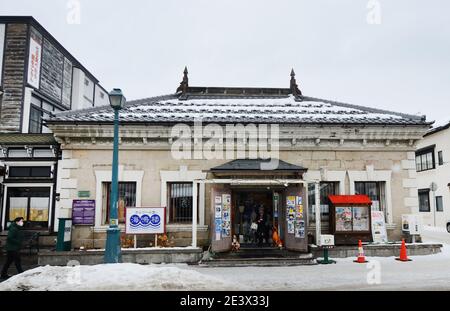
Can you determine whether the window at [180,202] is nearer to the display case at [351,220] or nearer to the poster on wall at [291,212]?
the poster on wall at [291,212]

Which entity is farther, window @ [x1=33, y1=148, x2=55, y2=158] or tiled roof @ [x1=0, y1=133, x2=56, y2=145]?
window @ [x1=33, y1=148, x2=55, y2=158]

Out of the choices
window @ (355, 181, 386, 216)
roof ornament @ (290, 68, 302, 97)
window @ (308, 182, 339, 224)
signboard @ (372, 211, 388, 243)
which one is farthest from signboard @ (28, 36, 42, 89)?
signboard @ (372, 211, 388, 243)

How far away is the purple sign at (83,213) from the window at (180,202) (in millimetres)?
3083

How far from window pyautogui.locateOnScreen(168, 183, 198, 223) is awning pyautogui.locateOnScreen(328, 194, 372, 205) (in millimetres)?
5765

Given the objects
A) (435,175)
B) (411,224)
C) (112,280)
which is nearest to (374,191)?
(411,224)

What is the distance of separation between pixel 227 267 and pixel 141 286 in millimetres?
4049

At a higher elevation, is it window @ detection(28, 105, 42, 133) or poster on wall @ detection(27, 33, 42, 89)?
poster on wall @ detection(27, 33, 42, 89)

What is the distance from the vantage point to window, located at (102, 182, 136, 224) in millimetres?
13344

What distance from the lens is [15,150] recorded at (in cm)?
1405

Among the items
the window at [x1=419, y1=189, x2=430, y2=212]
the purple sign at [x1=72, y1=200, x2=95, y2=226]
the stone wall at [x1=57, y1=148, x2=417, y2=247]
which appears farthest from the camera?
the window at [x1=419, y1=189, x2=430, y2=212]

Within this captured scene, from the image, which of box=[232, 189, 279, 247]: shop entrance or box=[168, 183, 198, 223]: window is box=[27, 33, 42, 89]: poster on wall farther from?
box=[232, 189, 279, 247]: shop entrance

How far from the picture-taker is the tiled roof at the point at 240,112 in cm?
1345

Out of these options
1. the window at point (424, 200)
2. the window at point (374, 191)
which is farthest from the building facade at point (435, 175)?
the window at point (374, 191)

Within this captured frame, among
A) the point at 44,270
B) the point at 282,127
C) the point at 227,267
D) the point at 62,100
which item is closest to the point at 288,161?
the point at 282,127
